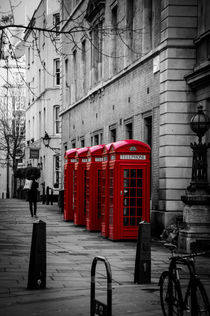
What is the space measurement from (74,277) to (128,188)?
6945 millimetres

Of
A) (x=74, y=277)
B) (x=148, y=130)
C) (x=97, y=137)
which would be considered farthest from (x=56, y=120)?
(x=74, y=277)

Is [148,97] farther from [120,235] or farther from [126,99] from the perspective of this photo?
[120,235]

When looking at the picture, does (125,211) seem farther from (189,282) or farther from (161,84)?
(189,282)

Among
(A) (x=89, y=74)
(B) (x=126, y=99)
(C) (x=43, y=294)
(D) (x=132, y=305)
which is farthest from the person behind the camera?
(A) (x=89, y=74)

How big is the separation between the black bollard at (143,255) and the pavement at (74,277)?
147 mm

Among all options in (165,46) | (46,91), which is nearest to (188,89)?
(165,46)

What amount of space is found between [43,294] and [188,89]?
1112 centimetres

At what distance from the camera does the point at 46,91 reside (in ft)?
176

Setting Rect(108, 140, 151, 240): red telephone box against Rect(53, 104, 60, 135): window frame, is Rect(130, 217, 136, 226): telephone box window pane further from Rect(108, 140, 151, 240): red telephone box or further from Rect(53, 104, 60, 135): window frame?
Rect(53, 104, 60, 135): window frame

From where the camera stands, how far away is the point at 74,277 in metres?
11.9

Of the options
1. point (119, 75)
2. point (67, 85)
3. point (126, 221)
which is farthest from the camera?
point (67, 85)

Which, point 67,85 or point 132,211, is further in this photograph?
point 67,85

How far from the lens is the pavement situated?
9062 millimetres

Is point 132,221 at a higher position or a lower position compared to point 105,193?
lower
